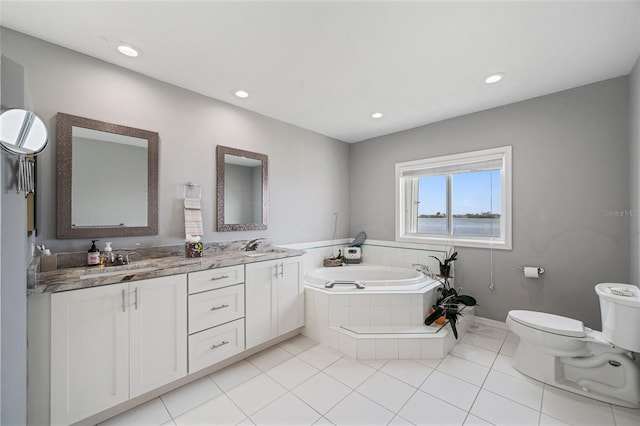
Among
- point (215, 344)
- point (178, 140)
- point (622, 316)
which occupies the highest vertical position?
point (178, 140)

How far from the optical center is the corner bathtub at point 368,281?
2.65 m

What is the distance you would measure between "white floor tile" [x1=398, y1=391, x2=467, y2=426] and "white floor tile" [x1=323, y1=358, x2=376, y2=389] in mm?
388

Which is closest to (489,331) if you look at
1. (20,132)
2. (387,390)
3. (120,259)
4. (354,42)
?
(387,390)

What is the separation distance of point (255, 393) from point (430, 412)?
3.94 ft

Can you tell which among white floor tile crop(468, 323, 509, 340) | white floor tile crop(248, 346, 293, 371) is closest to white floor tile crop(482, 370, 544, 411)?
white floor tile crop(468, 323, 509, 340)

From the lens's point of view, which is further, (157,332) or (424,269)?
(424,269)

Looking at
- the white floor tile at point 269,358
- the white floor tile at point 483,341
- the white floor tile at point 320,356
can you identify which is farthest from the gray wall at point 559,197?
the white floor tile at point 269,358

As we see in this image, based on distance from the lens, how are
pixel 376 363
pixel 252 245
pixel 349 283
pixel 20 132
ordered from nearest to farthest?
pixel 20 132 → pixel 376 363 → pixel 349 283 → pixel 252 245

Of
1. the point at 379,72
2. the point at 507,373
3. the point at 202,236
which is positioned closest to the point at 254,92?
the point at 379,72

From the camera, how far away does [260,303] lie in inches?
93.0

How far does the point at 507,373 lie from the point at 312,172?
116 inches

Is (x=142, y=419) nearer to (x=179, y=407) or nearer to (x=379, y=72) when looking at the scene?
(x=179, y=407)

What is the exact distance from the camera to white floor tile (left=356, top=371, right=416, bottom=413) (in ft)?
5.81

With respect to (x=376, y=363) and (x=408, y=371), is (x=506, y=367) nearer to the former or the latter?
(x=408, y=371)
